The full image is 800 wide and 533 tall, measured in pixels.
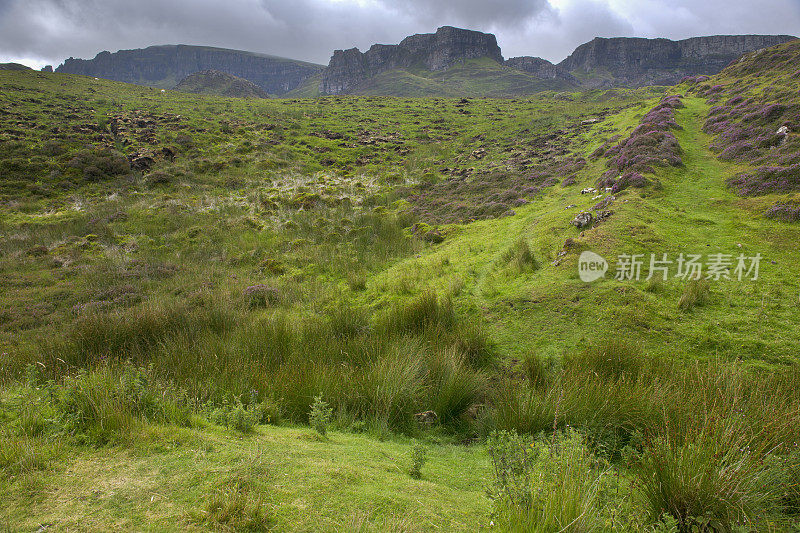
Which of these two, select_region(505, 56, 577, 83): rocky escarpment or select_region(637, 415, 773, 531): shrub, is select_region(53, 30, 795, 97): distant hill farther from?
select_region(637, 415, 773, 531): shrub

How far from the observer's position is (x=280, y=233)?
15.4m

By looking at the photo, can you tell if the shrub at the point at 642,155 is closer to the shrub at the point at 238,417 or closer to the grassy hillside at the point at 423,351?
the grassy hillside at the point at 423,351

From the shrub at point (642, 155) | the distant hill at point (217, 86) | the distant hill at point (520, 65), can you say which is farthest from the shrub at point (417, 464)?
the distant hill at point (217, 86)

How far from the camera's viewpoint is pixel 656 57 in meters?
163

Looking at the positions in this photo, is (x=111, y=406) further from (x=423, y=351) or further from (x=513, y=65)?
(x=513, y=65)

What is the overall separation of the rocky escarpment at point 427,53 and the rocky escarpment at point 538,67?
10661 millimetres

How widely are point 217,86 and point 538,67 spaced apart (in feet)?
526

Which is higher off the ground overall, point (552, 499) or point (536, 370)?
point (552, 499)

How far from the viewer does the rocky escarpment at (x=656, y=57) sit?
485ft

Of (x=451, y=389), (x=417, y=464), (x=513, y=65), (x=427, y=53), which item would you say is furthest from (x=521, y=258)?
(x=513, y=65)

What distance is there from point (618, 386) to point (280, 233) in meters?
14.2

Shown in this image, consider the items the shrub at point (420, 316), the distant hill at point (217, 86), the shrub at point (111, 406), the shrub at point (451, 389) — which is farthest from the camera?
the distant hill at point (217, 86)

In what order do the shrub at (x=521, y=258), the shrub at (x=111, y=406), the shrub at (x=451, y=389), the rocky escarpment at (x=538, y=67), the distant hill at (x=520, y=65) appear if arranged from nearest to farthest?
the shrub at (x=111, y=406), the shrub at (x=451, y=389), the shrub at (x=521, y=258), the distant hill at (x=520, y=65), the rocky escarpment at (x=538, y=67)

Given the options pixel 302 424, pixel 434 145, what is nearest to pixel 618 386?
pixel 302 424
